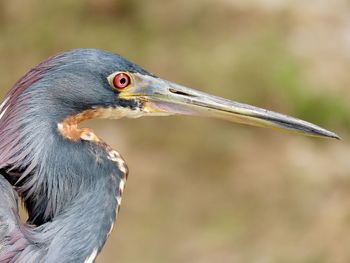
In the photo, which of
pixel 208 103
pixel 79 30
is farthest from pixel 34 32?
pixel 208 103

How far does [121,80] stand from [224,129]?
13.7 ft

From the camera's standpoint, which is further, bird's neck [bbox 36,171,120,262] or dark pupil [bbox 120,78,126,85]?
dark pupil [bbox 120,78,126,85]

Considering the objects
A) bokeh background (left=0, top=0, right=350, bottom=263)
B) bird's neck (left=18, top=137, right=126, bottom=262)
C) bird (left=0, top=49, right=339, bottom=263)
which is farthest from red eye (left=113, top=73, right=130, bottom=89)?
bokeh background (left=0, top=0, right=350, bottom=263)

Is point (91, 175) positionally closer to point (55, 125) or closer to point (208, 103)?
point (55, 125)

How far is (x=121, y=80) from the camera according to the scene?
10.7ft

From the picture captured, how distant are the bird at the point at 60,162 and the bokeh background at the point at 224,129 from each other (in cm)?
291

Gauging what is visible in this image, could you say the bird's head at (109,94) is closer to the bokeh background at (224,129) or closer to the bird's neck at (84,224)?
the bird's neck at (84,224)

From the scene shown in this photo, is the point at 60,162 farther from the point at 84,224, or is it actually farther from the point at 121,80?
the point at 121,80

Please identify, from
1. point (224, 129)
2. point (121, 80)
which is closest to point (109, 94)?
point (121, 80)

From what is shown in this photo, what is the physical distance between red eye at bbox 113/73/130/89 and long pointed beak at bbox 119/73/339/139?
0.03 m

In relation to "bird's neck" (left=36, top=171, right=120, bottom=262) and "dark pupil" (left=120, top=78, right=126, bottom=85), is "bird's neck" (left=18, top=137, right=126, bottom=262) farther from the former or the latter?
"dark pupil" (left=120, top=78, right=126, bottom=85)

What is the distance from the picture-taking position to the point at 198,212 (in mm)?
6590

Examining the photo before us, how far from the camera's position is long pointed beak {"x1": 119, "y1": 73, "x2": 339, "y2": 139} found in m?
3.34

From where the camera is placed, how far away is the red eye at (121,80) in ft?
10.7
